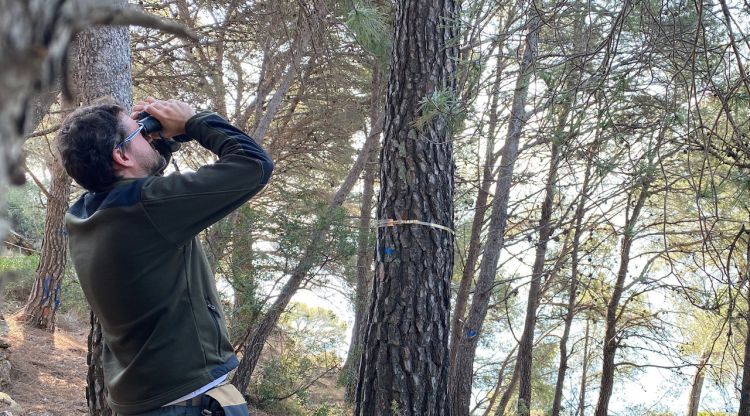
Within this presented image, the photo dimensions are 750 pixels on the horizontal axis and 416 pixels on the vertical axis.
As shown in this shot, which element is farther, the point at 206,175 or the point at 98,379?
the point at 98,379

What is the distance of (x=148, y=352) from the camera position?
1871mm

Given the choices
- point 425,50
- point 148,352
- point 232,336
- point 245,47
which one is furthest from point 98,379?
point 245,47

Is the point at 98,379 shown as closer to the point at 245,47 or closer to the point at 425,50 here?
the point at 425,50

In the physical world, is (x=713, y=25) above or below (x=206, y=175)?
above

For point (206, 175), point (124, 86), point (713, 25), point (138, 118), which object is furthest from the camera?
point (713, 25)

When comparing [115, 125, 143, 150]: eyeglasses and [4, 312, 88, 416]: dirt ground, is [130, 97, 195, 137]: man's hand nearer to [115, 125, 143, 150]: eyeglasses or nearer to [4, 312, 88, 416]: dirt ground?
[115, 125, 143, 150]: eyeglasses

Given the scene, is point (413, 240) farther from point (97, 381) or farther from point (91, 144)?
point (91, 144)

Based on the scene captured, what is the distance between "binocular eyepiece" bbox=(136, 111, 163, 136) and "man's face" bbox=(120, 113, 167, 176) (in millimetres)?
21

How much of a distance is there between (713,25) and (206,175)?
5.42 meters

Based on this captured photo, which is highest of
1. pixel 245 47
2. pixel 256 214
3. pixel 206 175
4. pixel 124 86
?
pixel 245 47

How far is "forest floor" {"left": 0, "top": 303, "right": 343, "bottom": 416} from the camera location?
5.70 meters

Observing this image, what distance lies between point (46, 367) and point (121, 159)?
5912 mm

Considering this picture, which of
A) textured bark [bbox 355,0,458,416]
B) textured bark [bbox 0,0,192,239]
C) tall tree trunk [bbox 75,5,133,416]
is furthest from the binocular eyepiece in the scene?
textured bark [bbox 355,0,458,416]

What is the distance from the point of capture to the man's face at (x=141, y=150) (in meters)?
1.92
